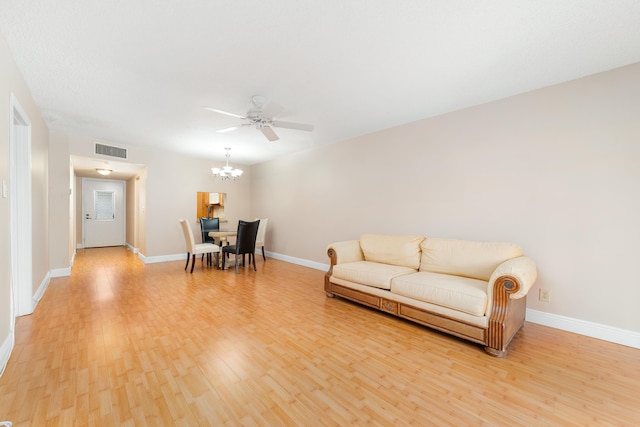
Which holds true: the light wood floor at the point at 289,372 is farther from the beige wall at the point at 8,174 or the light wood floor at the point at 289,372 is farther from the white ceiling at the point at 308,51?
the white ceiling at the point at 308,51

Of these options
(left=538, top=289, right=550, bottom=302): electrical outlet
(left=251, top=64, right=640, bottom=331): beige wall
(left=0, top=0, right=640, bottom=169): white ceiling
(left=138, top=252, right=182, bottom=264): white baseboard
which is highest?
(left=0, top=0, right=640, bottom=169): white ceiling

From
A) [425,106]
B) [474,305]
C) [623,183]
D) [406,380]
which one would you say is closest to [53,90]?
[425,106]

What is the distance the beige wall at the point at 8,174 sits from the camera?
77.2 inches

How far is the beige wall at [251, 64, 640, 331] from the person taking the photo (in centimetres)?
238

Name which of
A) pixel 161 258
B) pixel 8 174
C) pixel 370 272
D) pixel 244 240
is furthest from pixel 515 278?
pixel 161 258

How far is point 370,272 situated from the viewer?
3.10m

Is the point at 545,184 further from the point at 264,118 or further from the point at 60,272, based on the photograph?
the point at 60,272

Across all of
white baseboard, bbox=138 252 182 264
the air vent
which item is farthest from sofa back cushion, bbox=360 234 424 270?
the air vent

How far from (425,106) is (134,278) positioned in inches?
207

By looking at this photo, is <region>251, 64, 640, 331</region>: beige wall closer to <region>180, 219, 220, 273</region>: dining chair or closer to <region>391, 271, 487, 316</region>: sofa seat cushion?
<region>391, 271, 487, 316</region>: sofa seat cushion

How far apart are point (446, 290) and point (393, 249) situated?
1095 mm

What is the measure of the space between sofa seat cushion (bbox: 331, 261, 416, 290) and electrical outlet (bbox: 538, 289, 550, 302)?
1.26 m

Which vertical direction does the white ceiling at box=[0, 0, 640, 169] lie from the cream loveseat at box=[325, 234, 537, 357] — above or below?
above

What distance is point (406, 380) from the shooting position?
5.97 ft
